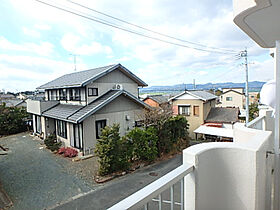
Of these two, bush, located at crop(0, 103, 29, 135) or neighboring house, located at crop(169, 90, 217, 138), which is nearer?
bush, located at crop(0, 103, 29, 135)

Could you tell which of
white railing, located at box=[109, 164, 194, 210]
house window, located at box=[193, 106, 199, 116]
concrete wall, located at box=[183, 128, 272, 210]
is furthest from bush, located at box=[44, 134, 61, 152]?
house window, located at box=[193, 106, 199, 116]

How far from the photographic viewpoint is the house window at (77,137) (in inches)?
351

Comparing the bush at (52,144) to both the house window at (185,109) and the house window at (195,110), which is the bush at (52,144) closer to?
the house window at (185,109)

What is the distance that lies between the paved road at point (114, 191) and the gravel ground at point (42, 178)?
0.42m

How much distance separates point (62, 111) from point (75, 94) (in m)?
1.36

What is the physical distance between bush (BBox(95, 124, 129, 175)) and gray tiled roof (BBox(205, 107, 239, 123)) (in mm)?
10444

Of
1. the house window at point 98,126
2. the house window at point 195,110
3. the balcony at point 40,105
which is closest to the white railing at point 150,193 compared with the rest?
the house window at point 98,126

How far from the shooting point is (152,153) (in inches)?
318

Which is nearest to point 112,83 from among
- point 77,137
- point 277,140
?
point 77,137

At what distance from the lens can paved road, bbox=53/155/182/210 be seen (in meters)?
4.90

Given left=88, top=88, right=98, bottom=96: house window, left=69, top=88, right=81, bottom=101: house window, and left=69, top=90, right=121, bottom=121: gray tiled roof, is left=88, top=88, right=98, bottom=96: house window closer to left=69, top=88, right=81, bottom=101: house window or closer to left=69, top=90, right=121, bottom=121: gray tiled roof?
left=69, top=90, right=121, bottom=121: gray tiled roof

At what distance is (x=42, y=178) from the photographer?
6.57 meters

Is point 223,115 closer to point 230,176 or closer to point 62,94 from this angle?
point 62,94

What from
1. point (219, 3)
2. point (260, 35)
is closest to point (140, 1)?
point (219, 3)
